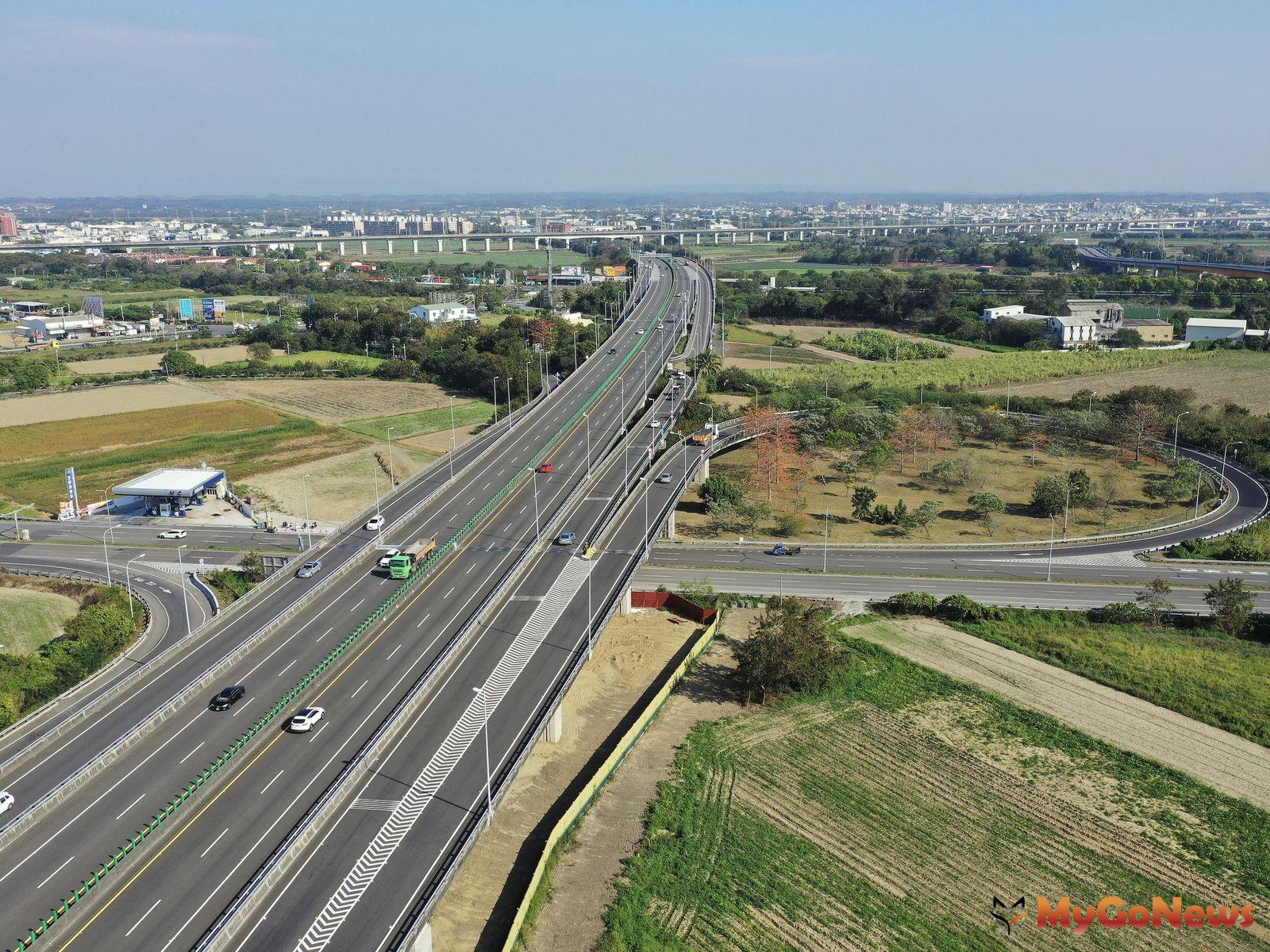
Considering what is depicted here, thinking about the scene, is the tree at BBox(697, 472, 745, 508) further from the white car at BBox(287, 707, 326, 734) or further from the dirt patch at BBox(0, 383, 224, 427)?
the dirt patch at BBox(0, 383, 224, 427)

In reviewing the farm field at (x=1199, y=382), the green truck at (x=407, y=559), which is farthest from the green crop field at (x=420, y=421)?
the farm field at (x=1199, y=382)

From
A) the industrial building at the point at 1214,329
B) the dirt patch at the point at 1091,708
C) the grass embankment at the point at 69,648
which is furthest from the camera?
the industrial building at the point at 1214,329

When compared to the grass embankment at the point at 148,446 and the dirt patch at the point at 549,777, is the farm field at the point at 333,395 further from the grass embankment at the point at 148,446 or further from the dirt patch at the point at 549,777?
the dirt patch at the point at 549,777

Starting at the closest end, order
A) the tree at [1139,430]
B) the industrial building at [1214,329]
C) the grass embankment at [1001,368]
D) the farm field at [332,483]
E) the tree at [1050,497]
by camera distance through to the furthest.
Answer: the tree at [1050,497], the farm field at [332,483], the tree at [1139,430], the grass embankment at [1001,368], the industrial building at [1214,329]

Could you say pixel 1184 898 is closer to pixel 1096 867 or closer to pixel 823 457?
pixel 1096 867

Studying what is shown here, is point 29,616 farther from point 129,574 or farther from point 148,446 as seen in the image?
point 148,446

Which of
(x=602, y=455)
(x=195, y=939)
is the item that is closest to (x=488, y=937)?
(x=195, y=939)

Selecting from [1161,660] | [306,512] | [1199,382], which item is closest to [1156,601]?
A: [1161,660]
